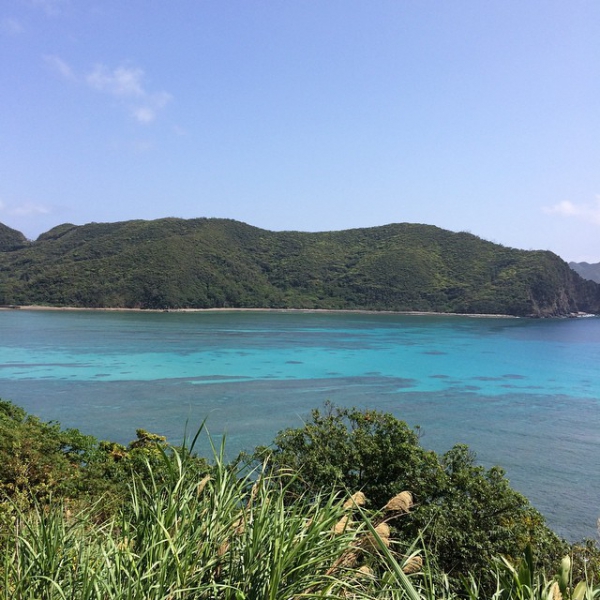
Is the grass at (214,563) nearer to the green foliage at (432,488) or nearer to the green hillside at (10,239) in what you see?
the green foliage at (432,488)

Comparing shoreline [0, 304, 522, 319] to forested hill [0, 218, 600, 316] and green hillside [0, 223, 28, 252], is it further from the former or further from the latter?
green hillside [0, 223, 28, 252]

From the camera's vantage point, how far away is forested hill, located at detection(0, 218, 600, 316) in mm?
109062

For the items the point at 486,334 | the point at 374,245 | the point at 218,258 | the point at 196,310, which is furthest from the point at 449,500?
the point at 374,245

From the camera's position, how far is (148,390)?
33.9 m

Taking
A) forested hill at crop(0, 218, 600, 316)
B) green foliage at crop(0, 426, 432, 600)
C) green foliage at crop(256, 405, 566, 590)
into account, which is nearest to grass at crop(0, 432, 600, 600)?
green foliage at crop(0, 426, 432, 600)

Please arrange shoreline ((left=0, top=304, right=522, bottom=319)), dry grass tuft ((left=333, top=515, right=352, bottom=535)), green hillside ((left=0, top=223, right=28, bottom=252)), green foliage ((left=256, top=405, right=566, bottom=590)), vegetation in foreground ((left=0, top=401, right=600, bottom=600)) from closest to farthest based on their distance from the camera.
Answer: vegetation in foreground ((left=0, top=401, right=600, bottom=600)) → dry grass tuft ((left=333, top=515, right=352, bottom=535)) → green foliage ((left=256, top=405, right=566, bottom=590)) → shoreline ((left=0, top=304, right=522, bottom=319)) → green hillside ((left=0, top=223, right=28, bottom=252))

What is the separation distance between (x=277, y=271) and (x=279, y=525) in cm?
13477

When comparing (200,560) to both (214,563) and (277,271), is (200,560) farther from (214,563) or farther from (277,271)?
(277,271)

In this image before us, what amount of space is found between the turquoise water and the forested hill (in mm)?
36971

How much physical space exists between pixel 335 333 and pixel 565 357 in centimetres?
2943

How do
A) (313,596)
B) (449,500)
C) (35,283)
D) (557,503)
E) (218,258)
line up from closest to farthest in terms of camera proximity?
(313,596) → (449,500) → (557,503) → (35,283) → (218,258)

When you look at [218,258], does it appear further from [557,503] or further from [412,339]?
[557,503]

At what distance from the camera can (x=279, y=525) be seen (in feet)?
12.0

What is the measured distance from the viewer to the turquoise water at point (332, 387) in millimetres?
22969
